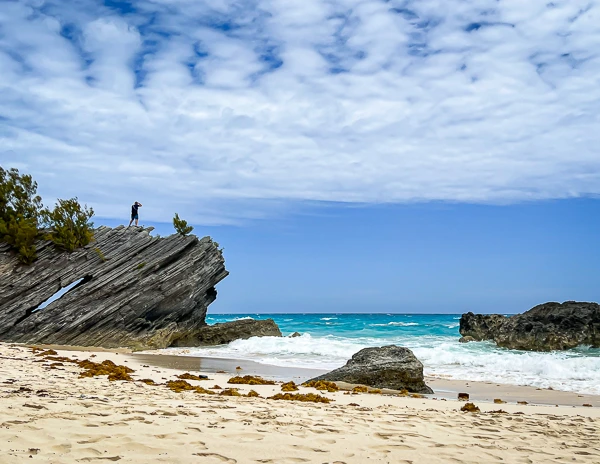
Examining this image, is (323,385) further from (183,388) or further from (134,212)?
(134,212)

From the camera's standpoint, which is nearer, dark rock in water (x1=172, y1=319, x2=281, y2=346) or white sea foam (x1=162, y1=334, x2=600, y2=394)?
white sea foam (x1=162, y1=334, x2=600, y2=394)

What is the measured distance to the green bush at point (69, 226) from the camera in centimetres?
2773

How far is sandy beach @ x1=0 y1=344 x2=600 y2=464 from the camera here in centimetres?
455

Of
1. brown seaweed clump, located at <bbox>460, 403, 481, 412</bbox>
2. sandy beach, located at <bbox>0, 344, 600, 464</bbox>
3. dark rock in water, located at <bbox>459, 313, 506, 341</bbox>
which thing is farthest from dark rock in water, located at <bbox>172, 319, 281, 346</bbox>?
brown seaweed clump, located at <bbox>460, 403, 481, 412</bbox>

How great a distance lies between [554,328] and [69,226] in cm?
2541

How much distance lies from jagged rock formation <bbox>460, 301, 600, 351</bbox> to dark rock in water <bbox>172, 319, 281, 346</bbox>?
12.9 metres

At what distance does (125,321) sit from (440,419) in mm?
22485

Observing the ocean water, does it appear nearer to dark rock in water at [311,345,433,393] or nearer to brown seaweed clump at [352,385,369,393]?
dark rock in water at [311,345,433,393]

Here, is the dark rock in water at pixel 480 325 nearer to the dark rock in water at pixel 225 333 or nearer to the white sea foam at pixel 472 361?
the white sea foam at pixel 472 361

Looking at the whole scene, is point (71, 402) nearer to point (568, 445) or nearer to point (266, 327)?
point (568, 445)

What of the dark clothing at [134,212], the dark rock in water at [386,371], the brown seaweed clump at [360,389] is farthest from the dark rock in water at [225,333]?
the brown seaweed clump at [360,389]

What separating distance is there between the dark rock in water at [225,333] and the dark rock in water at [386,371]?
16.8 metres

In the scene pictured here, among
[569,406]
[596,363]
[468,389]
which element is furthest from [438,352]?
[569,406]

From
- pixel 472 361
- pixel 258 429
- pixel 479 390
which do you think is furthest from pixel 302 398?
pixel 472 361
